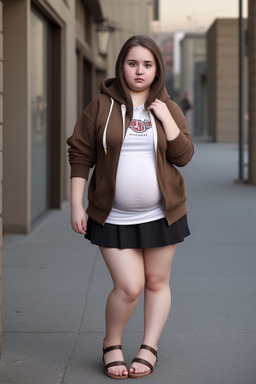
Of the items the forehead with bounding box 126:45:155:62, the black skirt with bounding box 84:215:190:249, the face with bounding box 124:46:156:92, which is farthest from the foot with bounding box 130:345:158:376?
the forehead with bounding box 126:45:155:62

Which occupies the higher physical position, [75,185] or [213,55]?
[213,55]

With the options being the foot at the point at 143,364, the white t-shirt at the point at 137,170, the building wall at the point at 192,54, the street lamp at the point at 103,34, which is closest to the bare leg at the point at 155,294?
the foot at the point at 143,364

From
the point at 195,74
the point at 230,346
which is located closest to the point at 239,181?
the point at 230,346

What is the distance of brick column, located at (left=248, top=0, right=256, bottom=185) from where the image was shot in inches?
523

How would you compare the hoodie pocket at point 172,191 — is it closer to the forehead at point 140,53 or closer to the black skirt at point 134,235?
the black skirt at point 134,235

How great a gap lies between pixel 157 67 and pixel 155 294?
110cm

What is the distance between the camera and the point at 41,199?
32.1 feet

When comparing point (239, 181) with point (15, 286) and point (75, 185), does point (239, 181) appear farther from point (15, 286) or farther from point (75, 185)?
point (75, 185)

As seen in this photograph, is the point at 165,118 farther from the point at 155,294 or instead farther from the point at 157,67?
the point at 155,294

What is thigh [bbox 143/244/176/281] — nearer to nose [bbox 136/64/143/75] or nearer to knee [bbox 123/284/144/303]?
knee [bbox 123/284/144/303]

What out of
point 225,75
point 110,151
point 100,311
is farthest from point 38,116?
point 225,75

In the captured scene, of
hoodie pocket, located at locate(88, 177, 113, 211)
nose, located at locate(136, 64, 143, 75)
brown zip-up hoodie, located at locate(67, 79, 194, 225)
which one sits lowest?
hoodie pocket, located at locate(88, 177, 113, 211)

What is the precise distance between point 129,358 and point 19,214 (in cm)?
436

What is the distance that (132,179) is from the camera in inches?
138
